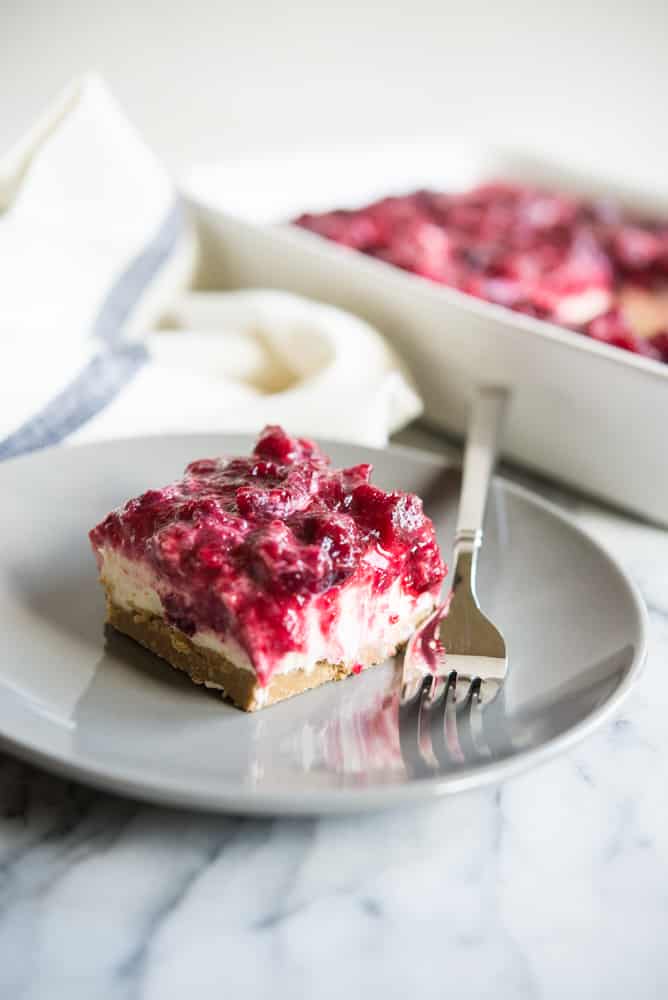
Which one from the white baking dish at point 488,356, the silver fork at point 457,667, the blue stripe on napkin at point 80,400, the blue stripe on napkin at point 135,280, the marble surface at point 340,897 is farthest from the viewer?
the blue stripe on napkin at point 135,280

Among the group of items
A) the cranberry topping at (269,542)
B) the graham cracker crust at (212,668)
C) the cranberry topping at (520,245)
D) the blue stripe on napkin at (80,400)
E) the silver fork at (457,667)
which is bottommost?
the cranberry topping at (520,245)

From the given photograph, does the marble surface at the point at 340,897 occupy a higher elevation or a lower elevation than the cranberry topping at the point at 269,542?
lower

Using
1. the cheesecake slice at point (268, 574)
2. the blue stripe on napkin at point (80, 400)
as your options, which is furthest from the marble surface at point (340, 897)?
the blue stripe on napkin at point (80, 400)

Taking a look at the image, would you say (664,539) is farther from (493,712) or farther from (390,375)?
(493,712)

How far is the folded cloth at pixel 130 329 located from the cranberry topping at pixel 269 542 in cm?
40

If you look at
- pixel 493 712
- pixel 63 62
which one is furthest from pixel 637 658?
pixel 63 62

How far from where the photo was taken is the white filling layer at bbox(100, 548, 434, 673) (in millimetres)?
1168

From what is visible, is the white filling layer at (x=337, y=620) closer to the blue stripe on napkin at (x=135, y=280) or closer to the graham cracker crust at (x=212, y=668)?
the graham cracker crust at (x=212, y=668)

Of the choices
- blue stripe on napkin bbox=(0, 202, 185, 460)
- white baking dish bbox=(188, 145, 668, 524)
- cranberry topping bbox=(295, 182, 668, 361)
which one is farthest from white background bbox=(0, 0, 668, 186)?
blue stripe on napkin bbox=(0, 202, 185, 460)

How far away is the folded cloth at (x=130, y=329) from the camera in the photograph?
1.66m

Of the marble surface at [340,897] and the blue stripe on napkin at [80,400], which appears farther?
the blue stripe on napkin at [80,400]

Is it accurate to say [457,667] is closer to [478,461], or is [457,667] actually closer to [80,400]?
[478,461]

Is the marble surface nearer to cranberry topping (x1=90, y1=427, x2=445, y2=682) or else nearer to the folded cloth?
cranberry topping (x1=90, y1=427, x2=445, y2=682)

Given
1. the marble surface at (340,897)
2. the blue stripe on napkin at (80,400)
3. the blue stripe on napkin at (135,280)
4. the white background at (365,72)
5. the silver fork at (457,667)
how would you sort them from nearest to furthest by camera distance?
the marble surface at (340,897), the silver fork at (457,667), the blue stripe on napkin at (80,400), the blue stripe on napkin at (135,280), the white background at (365,72)
